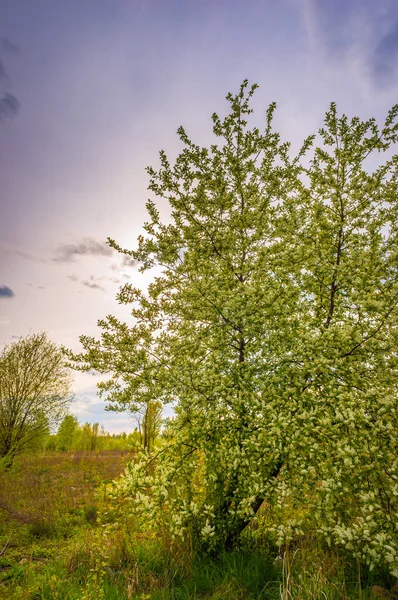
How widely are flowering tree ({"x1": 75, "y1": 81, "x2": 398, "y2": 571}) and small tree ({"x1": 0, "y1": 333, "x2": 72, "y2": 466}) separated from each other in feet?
38.7

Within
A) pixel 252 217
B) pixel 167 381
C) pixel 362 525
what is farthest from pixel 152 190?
pixel 362 525

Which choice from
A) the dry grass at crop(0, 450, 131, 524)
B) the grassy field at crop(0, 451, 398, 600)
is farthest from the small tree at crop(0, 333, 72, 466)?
the grassy field at crop(0, 451, 398, 600)

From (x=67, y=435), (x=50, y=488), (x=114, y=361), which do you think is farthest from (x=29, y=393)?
(x=67, y=435)

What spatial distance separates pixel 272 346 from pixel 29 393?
14.6m

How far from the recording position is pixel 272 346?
18.2 ft

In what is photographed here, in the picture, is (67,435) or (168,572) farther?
(67,435)

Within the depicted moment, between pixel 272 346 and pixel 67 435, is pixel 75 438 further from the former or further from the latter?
pixel 272 346

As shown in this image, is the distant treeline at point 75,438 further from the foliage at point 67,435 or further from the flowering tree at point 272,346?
the flowering tree at point 272,346

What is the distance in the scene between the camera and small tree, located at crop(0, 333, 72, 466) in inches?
618

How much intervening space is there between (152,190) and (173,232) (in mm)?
926

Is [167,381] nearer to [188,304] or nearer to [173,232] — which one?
[188,304]

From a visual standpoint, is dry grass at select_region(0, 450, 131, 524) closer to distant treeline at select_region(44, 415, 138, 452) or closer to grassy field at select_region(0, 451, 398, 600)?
grassy field at select_region(0, 451, 398, 600)

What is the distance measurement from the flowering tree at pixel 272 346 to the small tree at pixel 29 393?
11806mm

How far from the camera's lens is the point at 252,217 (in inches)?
255
